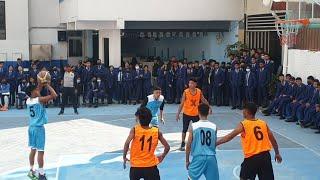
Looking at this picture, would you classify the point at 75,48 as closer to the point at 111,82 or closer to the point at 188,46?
the point at 188,46

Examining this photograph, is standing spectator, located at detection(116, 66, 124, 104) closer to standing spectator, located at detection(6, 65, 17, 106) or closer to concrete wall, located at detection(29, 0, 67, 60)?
standing spectator, located at detection(6, 65, 17, 106)

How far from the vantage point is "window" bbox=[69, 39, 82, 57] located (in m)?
32.1

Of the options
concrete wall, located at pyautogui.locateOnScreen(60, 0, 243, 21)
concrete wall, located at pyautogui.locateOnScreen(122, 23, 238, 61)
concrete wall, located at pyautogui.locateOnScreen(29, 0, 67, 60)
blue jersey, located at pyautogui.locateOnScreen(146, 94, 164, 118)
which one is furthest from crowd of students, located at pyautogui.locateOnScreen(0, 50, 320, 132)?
concrete wall, located at pyautogui.locateOnScreen(29, 0, 67, 60)

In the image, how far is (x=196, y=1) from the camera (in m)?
24.2

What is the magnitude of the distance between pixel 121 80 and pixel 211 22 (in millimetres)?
5959

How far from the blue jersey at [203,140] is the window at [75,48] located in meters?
24.1

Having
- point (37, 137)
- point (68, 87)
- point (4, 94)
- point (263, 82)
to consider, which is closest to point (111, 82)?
point (68, 87)

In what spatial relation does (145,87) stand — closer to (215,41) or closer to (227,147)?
(215,41)

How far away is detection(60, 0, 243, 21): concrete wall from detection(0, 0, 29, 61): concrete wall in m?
5.36

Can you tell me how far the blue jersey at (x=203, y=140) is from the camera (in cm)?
876

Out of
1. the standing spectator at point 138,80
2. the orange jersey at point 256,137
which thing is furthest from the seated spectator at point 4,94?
the orange jersey at point 256,137

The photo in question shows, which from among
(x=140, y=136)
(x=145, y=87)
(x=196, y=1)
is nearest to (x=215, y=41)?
(x=196, y=1)

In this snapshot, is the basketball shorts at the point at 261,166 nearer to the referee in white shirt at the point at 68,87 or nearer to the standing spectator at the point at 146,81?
the referee in white shirt at the point at 68,87

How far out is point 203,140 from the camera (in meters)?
8.77
